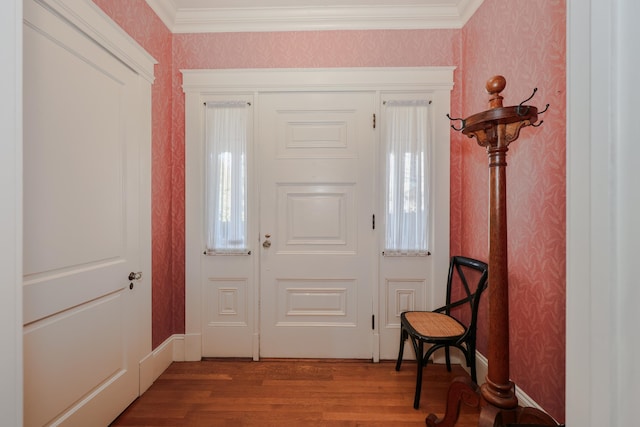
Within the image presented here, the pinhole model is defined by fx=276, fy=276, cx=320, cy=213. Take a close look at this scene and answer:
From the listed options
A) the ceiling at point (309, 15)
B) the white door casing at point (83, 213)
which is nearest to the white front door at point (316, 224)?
the ceiling at point (309, 15)

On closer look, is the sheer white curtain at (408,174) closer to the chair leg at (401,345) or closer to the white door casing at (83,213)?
the chair leg at (401,345)

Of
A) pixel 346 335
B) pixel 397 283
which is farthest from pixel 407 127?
pixel 346 335

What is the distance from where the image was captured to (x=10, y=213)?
0.83 metres

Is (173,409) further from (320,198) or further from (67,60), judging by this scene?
(67,60)

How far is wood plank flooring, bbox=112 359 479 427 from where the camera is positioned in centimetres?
166

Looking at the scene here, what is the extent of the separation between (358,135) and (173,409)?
231 centimetres

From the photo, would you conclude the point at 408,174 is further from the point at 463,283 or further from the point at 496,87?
the point at 496,87

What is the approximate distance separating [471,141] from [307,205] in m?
1.38

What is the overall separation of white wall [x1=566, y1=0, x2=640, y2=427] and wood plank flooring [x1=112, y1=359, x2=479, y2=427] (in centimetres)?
126

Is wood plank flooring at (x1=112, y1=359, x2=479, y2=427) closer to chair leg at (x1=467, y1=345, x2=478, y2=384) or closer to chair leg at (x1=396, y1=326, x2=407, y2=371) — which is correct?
chair leg at (x1=396, y1=326, x2=407, y2=371)

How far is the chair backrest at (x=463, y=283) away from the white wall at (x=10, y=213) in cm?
218

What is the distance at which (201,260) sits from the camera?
230 centimetres

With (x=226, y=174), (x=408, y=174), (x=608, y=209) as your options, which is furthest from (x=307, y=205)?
(x=608, y=209)

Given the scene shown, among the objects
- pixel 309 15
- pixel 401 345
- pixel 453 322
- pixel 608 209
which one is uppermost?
pixel 309 15
